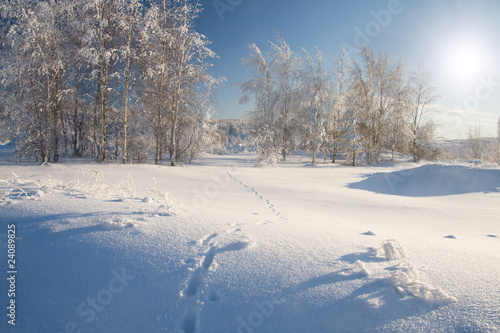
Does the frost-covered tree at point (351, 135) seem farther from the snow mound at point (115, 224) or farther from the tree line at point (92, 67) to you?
the snow mound at point (115, 224)

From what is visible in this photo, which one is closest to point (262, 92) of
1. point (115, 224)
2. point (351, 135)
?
point (351, 135)

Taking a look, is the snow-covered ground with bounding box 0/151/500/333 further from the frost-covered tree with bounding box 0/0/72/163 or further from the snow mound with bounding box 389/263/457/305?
the frost-covered tree with bounding box 0/0/72/163

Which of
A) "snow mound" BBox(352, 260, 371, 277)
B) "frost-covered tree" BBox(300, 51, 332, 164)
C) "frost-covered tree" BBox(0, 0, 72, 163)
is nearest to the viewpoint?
"snow mound" BBox(352, 260, 371, 277)

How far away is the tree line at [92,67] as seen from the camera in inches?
375

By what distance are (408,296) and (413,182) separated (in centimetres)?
1032

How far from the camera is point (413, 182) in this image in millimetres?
9820

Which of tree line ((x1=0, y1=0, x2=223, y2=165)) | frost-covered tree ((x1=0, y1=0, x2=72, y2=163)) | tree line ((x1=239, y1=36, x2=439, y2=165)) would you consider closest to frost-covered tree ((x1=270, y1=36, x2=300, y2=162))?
tree line ((x1=239, y1=36, x2=439, y2=165))

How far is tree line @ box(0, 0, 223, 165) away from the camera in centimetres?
952

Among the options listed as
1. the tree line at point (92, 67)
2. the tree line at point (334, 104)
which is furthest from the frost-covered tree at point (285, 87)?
the tree line at point (92, 67)

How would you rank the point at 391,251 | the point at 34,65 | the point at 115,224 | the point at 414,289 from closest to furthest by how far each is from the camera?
the point at 414,289 < the point at 391,251 < the point at 115,224 < the point at 34,65

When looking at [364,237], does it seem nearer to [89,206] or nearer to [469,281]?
[469,281]

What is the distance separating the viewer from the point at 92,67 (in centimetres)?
1177

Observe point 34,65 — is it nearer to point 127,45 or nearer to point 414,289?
point 127,45

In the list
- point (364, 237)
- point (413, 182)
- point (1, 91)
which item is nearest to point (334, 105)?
point (413, 182)
